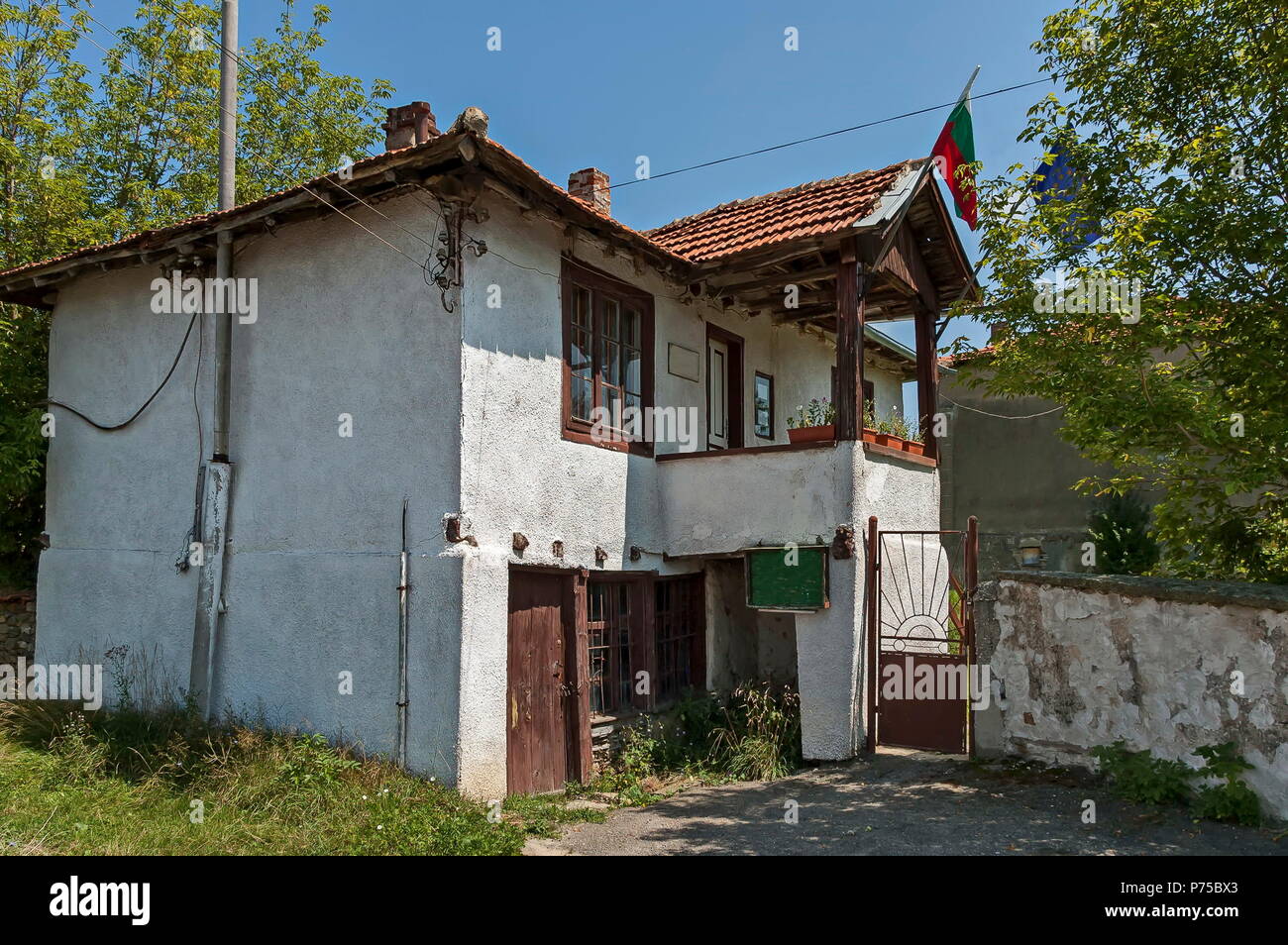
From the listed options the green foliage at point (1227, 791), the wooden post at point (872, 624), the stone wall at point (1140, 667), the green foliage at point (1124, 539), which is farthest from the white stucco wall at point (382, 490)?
the green foliage at point (1124, 539)

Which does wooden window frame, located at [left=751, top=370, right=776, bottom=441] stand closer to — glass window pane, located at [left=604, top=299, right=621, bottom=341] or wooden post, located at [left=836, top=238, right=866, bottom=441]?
wooden post, located at [left=836, top=238, right=866, bottom=441]

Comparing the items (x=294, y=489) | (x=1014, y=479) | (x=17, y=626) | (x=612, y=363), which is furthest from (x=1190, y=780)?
(x=17, y=626)

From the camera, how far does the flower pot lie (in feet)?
32.9

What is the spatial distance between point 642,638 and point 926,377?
4.98 m

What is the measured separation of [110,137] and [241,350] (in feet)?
31.0

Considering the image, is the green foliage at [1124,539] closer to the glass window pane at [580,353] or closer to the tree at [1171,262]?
the tree at [1171,262]

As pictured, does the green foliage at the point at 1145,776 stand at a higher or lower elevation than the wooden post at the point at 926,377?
lower

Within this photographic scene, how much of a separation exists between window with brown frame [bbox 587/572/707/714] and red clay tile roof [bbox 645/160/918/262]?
3.83 metres

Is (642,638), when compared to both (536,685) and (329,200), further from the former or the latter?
(329,200)

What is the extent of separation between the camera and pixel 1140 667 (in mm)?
7793

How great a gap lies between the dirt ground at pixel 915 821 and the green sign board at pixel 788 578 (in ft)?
5.71

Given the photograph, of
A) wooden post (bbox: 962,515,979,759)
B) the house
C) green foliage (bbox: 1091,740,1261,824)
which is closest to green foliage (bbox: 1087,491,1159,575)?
the house

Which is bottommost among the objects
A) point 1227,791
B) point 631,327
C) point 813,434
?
point 1227,791

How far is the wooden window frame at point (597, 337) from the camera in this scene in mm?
9484
